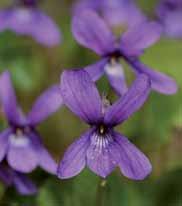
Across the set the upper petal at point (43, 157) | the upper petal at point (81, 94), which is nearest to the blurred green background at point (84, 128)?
the upper petal at point (43, 157)

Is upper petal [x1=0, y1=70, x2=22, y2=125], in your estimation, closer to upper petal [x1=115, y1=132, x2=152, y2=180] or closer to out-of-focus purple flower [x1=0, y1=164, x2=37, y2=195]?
out-of-focus purple flower [x1=0, y1=164, x2=37, y2=195]

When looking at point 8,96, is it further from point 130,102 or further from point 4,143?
point 130,102

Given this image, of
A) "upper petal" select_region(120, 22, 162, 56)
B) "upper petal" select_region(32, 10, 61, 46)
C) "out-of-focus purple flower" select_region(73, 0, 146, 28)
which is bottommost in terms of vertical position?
"out-of-focus purple flower" select_region(73, 0, 146, 28)

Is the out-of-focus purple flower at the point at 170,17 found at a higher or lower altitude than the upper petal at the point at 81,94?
lower

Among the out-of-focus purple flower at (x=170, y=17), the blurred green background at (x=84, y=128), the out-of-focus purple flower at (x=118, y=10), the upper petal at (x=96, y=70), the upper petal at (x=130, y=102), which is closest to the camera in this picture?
the upper petal at (x=130, y=102)

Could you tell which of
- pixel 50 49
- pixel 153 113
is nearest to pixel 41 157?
pixel 153 113

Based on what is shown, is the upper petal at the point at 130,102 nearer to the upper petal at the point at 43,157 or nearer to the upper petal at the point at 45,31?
the upper petal at the point at 43,157

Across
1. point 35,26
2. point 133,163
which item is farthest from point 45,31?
point 133,163

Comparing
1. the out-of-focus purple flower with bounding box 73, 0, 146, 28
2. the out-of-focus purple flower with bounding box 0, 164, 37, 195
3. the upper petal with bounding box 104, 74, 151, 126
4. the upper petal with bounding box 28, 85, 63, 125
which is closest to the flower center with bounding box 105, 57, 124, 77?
the upper petal with bounding box 28, 85, 63, 125
